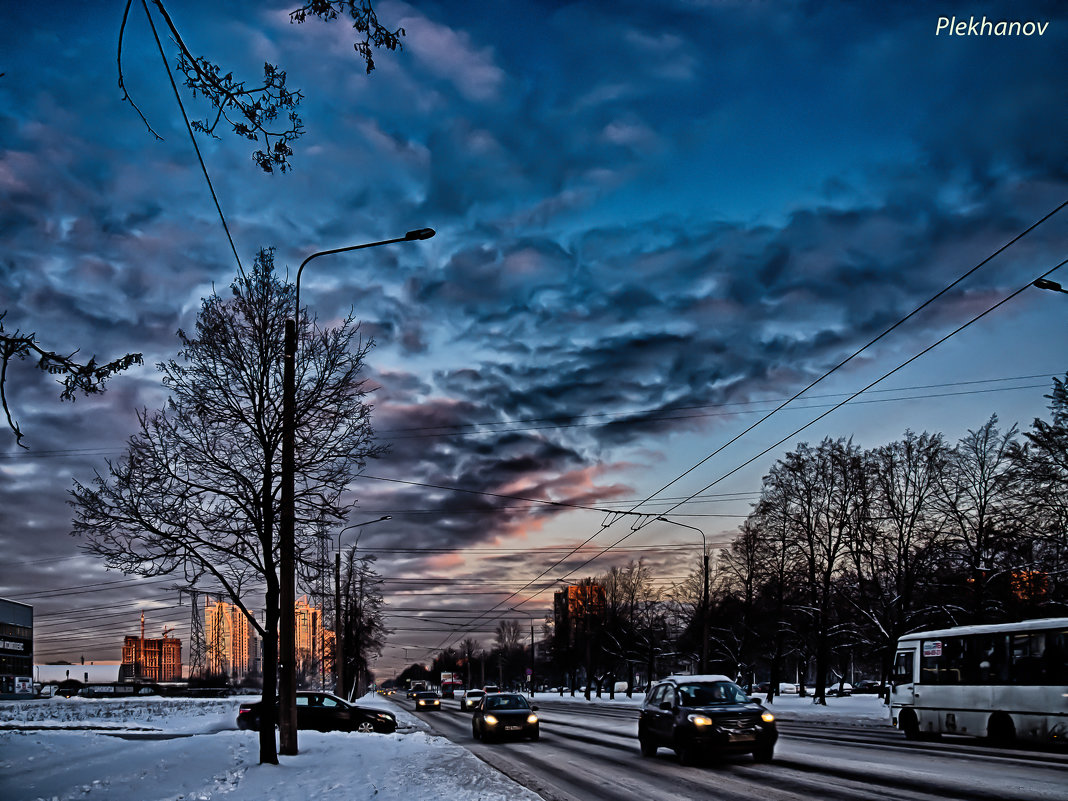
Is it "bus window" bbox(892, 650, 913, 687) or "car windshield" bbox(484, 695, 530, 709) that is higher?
"bus window" bbox(892, 650, 913, 687)

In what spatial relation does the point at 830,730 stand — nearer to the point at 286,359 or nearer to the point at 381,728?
the point at 381,728

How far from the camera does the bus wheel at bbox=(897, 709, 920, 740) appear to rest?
Result: 25.3 m

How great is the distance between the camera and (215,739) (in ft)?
62.4

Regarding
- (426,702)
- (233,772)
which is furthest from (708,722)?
(426,702)

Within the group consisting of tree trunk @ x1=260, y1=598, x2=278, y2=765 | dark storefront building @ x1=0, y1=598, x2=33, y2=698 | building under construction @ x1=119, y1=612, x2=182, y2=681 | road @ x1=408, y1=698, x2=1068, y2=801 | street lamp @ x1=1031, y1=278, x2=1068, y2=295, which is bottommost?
building under construction @ x1=119, y1=612, x2=182, y2=681

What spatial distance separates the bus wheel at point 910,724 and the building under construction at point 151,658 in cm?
11695

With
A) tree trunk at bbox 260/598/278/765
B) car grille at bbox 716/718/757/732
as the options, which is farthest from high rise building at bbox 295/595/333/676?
car grille at bbox 716/718/757/732

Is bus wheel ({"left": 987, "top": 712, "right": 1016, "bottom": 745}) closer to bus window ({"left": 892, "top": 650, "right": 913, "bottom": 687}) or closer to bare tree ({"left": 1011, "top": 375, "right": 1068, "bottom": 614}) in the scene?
bus window ({"left": 892, "top": 650, "right": 913, "bottom": 687})

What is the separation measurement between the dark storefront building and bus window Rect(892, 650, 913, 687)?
6150 centimetres

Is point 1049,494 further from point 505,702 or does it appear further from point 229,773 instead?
point 229,773

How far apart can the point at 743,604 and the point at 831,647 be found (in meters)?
6.43

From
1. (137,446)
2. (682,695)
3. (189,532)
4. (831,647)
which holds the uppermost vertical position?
(137,446)

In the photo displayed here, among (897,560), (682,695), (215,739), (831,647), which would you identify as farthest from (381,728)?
(831,647)

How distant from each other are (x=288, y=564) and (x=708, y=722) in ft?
27.3
